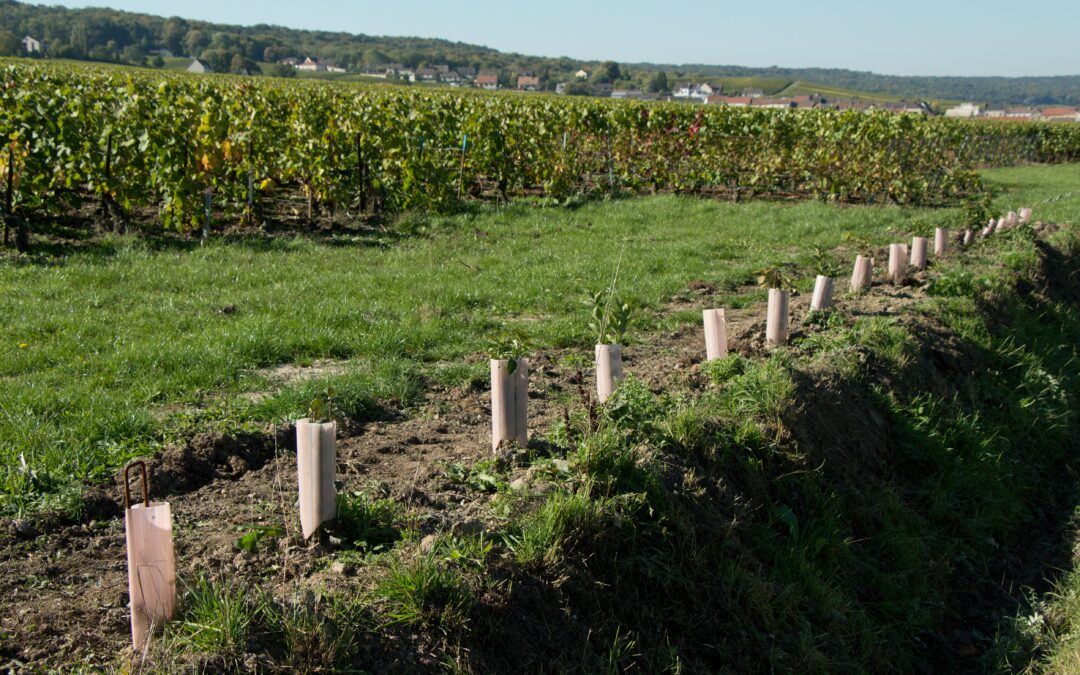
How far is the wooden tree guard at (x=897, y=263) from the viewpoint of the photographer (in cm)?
912

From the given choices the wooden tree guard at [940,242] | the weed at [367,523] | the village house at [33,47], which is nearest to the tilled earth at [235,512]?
the weed at [367,523]

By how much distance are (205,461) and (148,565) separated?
5.64ft

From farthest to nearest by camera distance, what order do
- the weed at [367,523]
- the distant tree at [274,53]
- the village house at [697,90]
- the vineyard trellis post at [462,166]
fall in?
the village house at [697,90]
the distant tree at [274,53]
the vineyard trellis post at [462,166]
the weed at [367,523]

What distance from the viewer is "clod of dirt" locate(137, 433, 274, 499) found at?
4.32 metres

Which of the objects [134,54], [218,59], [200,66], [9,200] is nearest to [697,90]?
[218,59]

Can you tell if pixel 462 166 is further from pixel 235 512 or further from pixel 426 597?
pixel 426 597

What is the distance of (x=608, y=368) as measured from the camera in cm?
515

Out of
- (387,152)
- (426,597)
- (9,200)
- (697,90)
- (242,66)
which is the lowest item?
(426,597)

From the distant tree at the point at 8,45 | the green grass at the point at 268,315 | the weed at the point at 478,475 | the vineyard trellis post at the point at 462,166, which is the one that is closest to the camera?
the weed at the point at 478,475

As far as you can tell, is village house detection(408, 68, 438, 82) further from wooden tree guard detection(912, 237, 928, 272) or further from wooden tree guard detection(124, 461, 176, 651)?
wooden tree guard detection(124, 461, 176, 651)

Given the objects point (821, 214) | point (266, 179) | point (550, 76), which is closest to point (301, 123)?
point (266, 179)

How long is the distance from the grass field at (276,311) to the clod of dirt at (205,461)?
8.2 inches

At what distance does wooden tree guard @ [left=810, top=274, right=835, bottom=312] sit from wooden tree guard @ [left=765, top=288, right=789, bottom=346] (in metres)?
0.94

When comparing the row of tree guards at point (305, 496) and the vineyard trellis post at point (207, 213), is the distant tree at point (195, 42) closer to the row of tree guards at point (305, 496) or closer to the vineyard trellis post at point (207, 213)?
the vineyard trellis post at point (207, 213)
